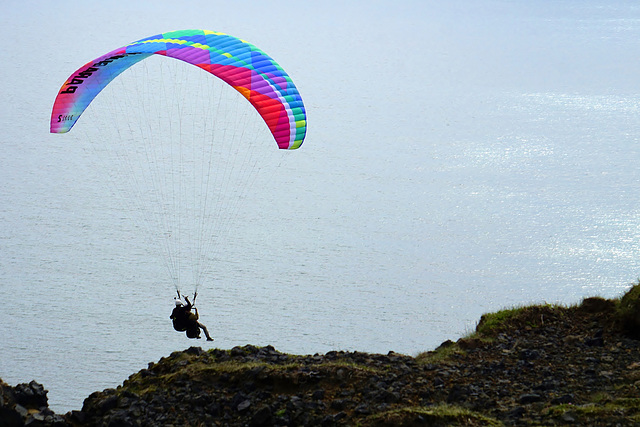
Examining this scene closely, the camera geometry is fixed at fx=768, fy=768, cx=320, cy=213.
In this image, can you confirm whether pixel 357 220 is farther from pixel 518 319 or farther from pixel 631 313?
pixel 631 313

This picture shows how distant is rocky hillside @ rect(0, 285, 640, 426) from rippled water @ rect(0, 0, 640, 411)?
2542 centimetres

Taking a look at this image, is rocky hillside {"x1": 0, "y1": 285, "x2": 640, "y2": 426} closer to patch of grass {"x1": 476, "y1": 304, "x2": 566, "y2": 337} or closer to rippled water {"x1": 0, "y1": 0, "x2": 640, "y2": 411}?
patch of grass {"x1": 476, "y1": 304, "x2": 566, "y2": 337}

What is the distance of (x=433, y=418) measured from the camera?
1206 cm

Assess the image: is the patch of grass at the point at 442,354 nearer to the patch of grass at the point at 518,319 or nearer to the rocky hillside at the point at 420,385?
the rocky hillside at the point at 420,385

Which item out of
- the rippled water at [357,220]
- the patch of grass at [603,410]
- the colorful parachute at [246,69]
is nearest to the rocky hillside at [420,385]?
the patch of grass at [603,410]

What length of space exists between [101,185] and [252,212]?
12.5 metres

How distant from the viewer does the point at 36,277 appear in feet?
158

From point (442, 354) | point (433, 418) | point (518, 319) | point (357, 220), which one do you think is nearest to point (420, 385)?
point (433, 418)

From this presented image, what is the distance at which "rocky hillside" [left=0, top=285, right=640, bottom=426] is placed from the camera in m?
12.5

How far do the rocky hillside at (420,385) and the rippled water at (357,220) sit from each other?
1001 inches

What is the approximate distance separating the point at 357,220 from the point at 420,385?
3795cm

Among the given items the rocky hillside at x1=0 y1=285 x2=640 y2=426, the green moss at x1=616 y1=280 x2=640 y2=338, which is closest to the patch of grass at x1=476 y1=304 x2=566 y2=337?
the rocky hillside at x1=0 y1=285 x2=640 y2=426

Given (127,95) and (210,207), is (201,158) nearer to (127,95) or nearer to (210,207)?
(210,207)

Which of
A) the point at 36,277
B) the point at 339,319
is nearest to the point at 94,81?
the point at 339,319
